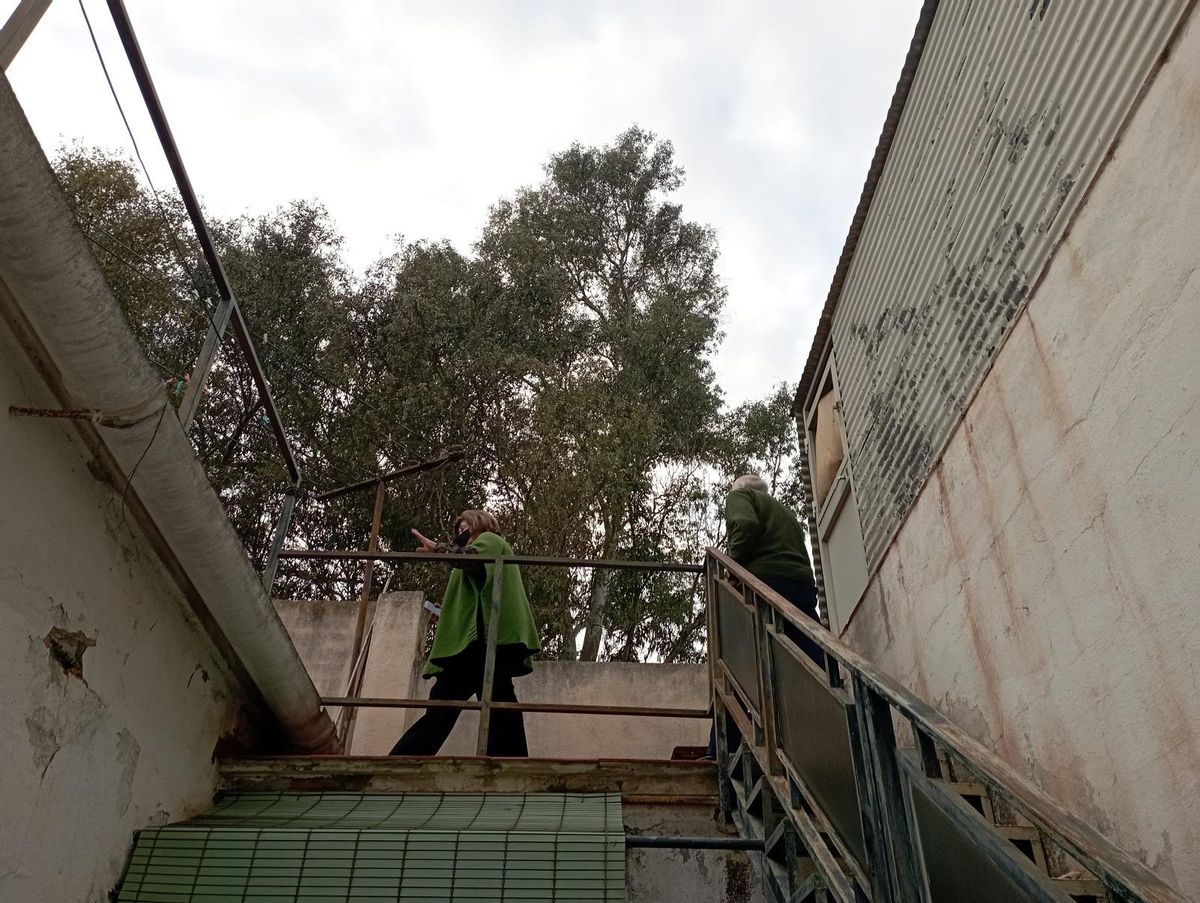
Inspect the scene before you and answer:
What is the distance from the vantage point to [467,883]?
9.05 feet

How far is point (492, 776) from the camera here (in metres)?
3.50

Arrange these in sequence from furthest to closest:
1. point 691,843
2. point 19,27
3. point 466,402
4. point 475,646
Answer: point 466,402, point 475,646, point 691,843, point 19,27

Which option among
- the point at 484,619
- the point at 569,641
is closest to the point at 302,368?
the point at 569,641

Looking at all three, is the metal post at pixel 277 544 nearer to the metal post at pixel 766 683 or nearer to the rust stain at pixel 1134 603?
the metal post at pixel 766 683

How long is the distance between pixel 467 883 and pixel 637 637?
937cm

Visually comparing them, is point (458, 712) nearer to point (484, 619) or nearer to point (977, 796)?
point (484, 619)

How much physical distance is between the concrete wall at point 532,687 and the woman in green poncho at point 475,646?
7.60 feet

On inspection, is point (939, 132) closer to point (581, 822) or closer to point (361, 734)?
point (581, 822)

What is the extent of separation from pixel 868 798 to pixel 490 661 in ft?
7.65

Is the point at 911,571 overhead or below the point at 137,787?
overhead

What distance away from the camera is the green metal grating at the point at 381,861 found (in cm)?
274

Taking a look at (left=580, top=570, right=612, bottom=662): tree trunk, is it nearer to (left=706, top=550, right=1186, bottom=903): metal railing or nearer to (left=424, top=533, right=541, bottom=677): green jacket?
(left=424, top=533, right=541, bottom=677): green jacket

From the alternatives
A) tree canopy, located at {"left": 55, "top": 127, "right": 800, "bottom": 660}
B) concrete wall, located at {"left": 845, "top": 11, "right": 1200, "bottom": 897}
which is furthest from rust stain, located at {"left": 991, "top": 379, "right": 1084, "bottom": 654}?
tree canopy, located at {"left": 55, "top": 127, "right": 800, "bottom": 660}

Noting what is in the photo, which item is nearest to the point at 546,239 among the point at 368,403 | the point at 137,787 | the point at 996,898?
the point at 368,403
